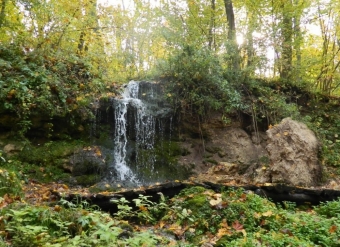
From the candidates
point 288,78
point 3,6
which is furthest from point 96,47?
point 288,78

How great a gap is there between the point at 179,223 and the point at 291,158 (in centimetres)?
442

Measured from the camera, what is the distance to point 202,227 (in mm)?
4711

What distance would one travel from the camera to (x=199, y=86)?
1045cm

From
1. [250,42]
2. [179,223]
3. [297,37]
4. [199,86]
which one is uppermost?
[297,37]

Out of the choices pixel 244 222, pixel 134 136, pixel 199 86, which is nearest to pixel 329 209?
pixel 244 222

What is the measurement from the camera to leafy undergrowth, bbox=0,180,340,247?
3.06 m

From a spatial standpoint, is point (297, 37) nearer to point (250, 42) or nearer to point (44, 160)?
point (250, 42)

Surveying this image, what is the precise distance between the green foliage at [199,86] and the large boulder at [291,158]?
2127 millimetres

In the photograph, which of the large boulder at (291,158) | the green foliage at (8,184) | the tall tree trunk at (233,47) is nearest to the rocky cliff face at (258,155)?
the large boulder at (291,158)

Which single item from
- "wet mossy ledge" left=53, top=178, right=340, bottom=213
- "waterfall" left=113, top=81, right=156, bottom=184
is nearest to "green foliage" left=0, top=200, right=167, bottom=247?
"wet mossy ledge" left=53, top=178, right=340, bottom=213

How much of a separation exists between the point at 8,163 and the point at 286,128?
7805 millimetres

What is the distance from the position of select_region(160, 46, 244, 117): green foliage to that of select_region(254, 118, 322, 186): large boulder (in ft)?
6.98

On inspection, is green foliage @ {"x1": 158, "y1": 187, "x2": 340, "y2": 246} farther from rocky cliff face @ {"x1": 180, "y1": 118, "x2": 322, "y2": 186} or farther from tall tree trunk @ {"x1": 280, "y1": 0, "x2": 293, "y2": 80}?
tall tree trunk @ {"x1": 280, "y1": 0, "x2": 293, "y2": 80}

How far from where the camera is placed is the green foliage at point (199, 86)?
10.2 metres
